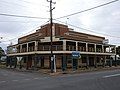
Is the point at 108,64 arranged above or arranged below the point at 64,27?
below

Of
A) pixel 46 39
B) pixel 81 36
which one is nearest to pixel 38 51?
pixel 46 39

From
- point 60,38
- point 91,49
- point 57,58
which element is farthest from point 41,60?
point 91,49

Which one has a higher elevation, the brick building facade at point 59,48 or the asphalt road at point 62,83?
the brick building facade at point 59,48

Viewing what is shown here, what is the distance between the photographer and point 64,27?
5475 cm

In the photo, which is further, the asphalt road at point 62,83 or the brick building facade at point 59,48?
the brick building facade at point 59,48

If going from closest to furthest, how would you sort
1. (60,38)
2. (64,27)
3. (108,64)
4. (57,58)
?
(60,38), (57,58), (64,27), (108,64)

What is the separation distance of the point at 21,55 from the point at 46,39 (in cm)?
852

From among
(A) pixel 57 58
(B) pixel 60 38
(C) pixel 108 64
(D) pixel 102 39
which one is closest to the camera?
(B) pixel 60 38

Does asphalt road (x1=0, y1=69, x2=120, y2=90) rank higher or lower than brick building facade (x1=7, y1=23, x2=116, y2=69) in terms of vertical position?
lower

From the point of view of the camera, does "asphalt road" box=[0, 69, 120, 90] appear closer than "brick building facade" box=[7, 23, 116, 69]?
Yes

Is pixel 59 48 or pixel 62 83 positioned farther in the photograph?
pixel 59 48

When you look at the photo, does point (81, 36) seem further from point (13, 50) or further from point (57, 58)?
point (13, 50)

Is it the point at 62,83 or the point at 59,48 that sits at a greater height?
the point at 59,48

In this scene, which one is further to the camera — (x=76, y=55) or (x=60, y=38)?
(x=60, y=38)
